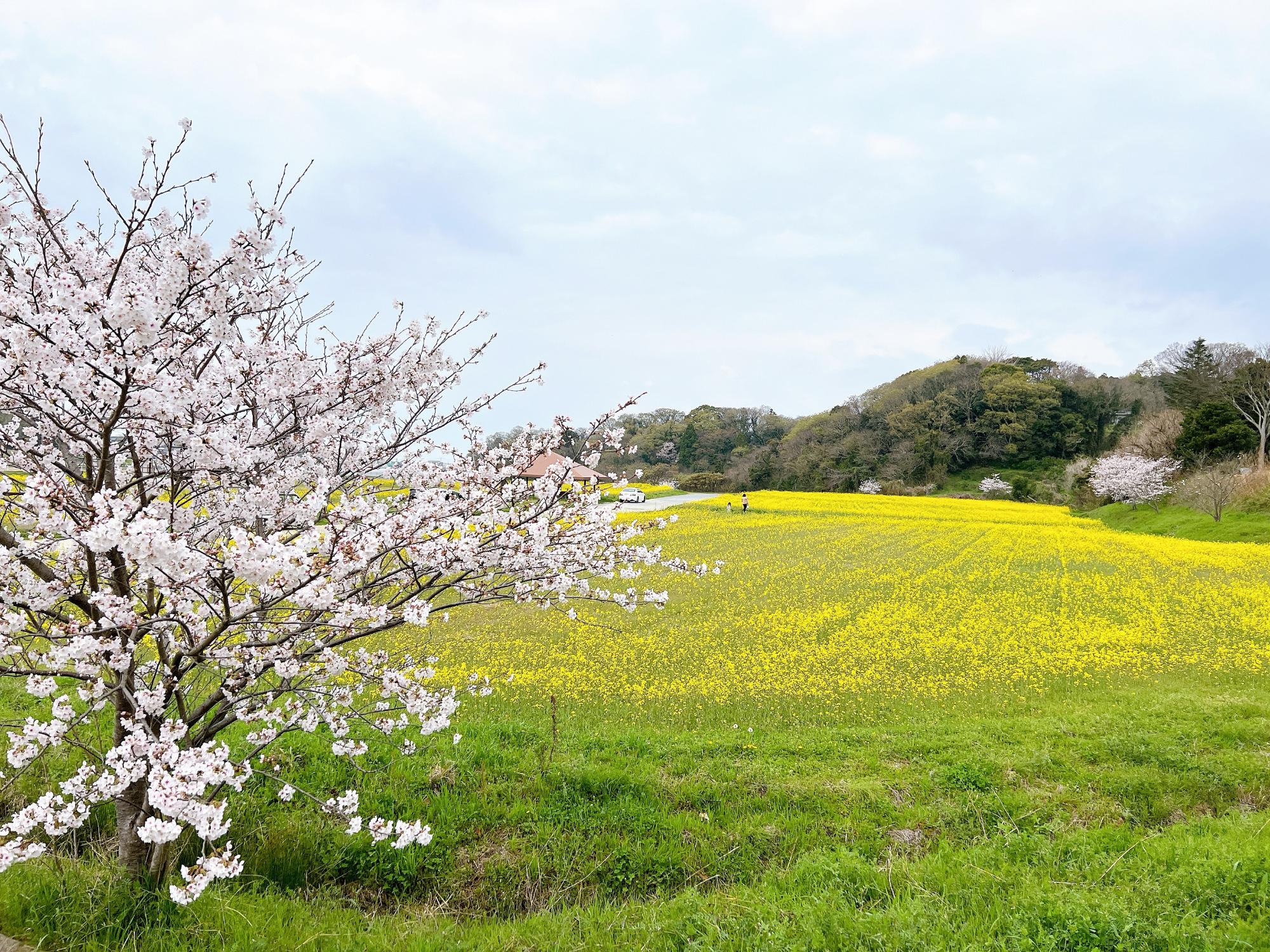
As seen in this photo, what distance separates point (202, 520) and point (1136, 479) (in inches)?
1629

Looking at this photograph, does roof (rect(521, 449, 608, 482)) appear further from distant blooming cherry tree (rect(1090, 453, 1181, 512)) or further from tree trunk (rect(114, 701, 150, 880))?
distant blooming cherry tree (rect(1090, 453, 1181, 512))

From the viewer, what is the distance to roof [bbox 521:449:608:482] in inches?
188

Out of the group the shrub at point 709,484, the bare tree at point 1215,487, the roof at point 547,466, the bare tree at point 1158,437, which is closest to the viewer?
the roof at point 547,466

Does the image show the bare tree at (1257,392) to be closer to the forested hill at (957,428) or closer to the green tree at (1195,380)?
the green tree at (1195,380)

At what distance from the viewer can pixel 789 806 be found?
226 inches

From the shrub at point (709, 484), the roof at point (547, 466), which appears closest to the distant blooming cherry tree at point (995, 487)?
the shrub at point (709, 484)

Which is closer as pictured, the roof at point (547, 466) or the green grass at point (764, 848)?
the green grass at point (764, 848)

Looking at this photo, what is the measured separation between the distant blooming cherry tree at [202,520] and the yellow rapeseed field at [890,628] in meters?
2.63

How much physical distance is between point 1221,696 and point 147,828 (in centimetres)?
1166

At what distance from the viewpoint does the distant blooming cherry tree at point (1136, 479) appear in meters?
31.8

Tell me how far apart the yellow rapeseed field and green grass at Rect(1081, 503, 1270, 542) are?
148 inches

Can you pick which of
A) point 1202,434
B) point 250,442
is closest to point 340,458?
point 250,442

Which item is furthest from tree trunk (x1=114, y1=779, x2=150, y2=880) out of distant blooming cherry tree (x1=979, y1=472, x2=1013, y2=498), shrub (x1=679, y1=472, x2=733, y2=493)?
shrub (x1=679, y1=472, x2=733, y2=493)

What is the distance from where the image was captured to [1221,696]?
8.23 meters
